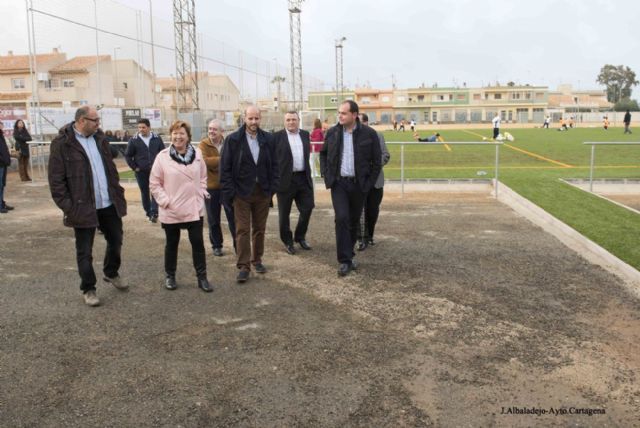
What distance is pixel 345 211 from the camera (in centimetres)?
702

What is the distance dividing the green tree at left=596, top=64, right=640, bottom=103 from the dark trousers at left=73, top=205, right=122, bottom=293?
5973 inches

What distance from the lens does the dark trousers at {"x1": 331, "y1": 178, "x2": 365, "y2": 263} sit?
22.9 ft

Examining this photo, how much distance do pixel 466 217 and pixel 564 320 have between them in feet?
18.0

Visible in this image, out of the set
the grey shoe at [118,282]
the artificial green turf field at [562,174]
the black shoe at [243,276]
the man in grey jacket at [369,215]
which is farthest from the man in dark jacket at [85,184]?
the artificial green turf field at [562,174]

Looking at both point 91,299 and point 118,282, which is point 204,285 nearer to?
point 118,282

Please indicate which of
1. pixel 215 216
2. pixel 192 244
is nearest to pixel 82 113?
pixel 192 244

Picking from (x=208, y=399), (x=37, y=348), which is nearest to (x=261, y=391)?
(x=208, y=399)

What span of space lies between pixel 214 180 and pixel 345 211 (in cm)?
198

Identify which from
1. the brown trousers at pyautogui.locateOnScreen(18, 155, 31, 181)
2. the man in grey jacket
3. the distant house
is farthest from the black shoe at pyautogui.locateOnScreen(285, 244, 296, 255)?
the distant house

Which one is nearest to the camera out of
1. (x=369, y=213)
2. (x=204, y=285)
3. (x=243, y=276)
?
(x=204, y=285)

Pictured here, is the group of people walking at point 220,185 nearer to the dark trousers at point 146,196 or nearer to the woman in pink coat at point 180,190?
the woman in pink coat at point 180,190

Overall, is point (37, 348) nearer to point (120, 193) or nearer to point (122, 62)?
point (120, 193)

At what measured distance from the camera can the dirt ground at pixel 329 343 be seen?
12.3 feet

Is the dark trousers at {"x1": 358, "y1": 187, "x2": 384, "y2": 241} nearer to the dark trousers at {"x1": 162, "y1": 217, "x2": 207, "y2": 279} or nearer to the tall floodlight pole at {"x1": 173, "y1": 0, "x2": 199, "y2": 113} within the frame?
the dark trousers at {"x1": 162, "y1": 217, "x2": 207, "y2": 279}
